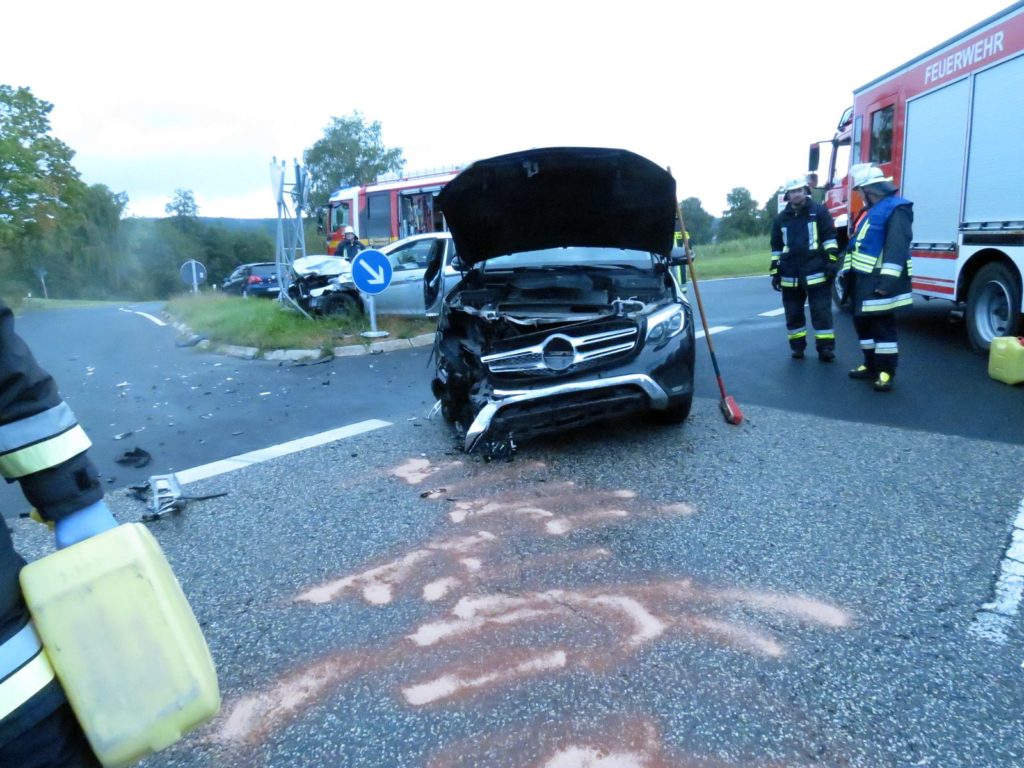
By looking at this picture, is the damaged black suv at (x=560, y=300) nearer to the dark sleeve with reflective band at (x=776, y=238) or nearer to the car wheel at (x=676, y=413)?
the car wheel at (x=676, y=413)

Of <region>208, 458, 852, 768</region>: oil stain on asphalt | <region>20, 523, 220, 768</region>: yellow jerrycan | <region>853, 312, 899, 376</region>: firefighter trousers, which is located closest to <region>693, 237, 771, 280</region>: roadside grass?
<region>853, 312, 899, 376</region>: firefighter trousers

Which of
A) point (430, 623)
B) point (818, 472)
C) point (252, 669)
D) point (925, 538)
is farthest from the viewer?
point (818, 472)

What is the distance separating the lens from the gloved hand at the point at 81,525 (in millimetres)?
1545

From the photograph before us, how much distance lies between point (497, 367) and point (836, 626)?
9.20 feet

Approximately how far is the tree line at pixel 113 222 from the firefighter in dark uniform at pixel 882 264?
18620 mm

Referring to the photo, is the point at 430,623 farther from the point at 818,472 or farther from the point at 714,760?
the point at 818,472

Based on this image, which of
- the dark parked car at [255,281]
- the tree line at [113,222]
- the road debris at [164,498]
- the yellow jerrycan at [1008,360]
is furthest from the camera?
the tree line at [113,222]

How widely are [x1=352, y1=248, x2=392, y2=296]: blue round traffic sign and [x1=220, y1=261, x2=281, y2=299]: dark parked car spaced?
14.4 m

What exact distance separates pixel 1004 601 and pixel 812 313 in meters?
5.32

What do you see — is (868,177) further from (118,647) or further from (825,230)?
(118,647)

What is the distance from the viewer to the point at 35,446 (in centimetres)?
149

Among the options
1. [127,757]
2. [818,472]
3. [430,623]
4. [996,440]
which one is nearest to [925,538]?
[818,472]

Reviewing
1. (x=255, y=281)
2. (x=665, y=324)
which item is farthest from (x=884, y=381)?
(x=255, y=281)

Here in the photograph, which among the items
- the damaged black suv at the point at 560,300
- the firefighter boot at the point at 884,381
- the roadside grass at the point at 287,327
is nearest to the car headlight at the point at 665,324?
the damaged black suv at the point at 560,300
